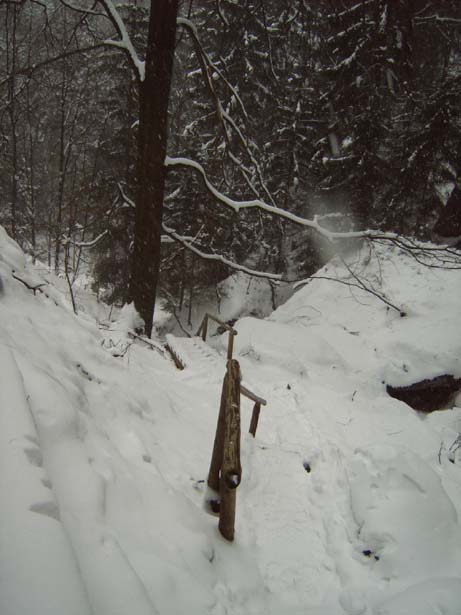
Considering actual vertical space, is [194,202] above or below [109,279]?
above

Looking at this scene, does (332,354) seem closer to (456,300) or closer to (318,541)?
(456,300)

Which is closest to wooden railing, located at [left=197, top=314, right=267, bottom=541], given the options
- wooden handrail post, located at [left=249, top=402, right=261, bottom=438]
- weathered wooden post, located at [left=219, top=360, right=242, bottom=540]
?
weathered wooden post, located at [left=219, top=360, right=242, bottom=540]

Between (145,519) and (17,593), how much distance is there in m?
0.98

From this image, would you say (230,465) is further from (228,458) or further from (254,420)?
(254,420)

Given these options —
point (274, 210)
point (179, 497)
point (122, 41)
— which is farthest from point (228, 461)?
point (122, 41)

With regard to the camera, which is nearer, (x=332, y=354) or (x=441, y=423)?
(x=441, y=423)

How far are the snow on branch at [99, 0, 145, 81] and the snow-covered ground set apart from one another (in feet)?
8.94

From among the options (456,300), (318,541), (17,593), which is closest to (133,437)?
(17,593)

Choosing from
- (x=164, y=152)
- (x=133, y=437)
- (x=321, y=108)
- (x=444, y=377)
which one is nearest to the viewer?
(x=133, y=437)

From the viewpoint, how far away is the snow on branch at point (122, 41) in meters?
3.51

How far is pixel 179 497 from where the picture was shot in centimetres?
217

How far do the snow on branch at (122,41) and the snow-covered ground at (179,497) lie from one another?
8.94 feet

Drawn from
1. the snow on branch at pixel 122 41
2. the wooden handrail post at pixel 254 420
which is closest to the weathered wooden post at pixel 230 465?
the wooden handrail post at pixel 254 420

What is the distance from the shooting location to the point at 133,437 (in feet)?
8.33
